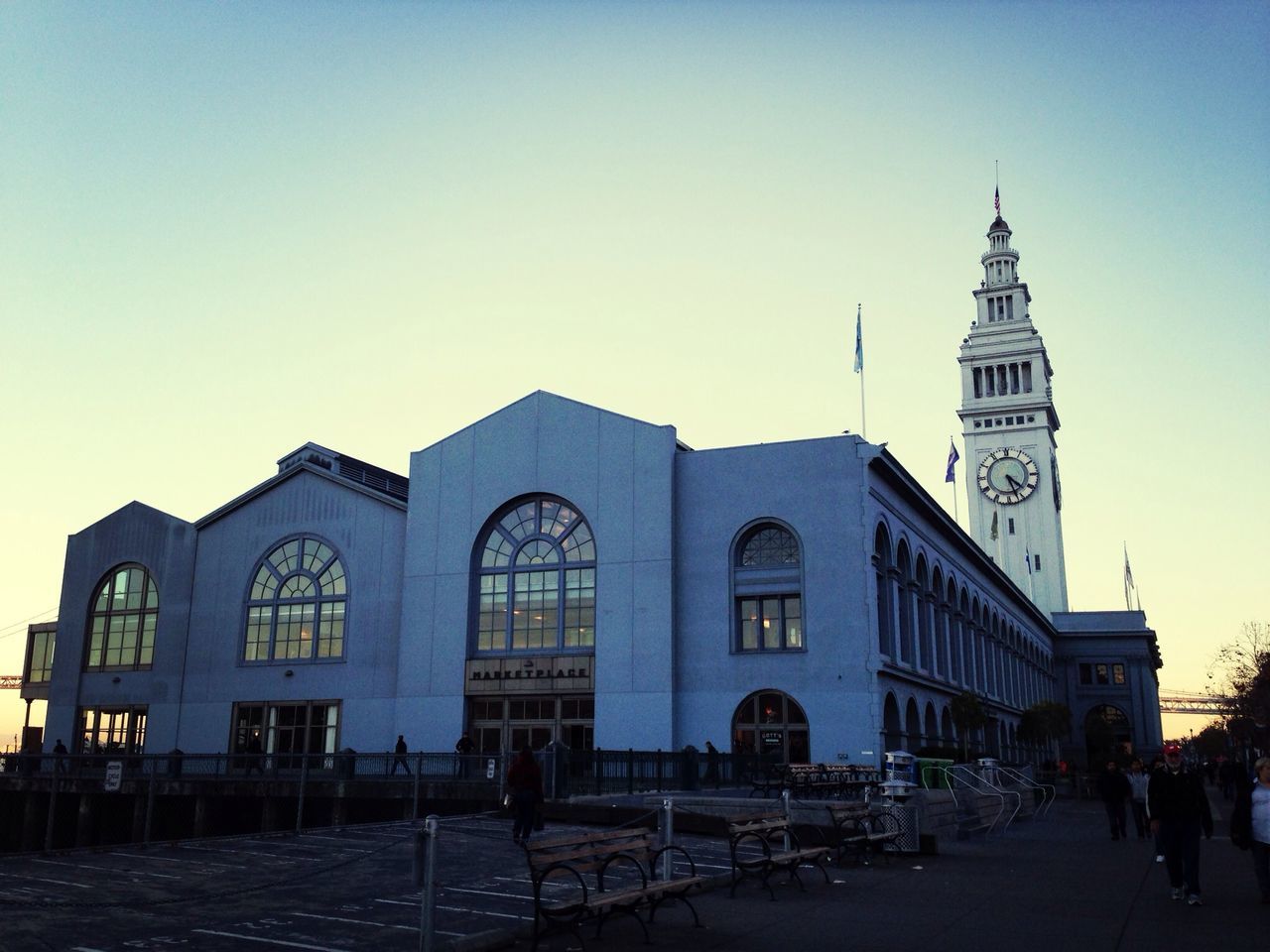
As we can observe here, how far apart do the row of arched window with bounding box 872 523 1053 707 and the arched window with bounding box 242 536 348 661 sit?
2416cm

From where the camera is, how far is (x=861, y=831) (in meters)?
18.7

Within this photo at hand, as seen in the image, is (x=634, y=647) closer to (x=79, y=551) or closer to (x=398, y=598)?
(x=398, y=598)

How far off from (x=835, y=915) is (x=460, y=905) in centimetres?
435

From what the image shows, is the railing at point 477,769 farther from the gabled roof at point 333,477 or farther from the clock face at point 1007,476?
the clock face at point 1007,476

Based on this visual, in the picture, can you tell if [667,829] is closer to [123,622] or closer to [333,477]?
[333,477]

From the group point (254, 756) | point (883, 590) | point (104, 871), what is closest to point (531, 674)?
point (254, 756)

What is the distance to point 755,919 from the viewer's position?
1252 cm

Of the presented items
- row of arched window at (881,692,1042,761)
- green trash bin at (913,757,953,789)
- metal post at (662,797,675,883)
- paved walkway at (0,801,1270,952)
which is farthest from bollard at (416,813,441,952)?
row of arched window at (881,692,1042,761)

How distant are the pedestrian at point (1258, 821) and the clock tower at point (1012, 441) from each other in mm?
101473

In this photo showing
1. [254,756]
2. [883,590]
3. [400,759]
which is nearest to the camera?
[254,756]

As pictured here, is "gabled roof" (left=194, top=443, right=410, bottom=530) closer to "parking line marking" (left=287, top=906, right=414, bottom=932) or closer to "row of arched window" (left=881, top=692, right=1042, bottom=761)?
"row of arched window" (left=881, top=692, right=1042, bottom=761)

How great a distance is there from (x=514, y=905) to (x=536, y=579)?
114 ft

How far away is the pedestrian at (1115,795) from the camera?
25.6m

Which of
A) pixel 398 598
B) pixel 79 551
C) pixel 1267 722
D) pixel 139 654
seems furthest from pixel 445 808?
pixel 1267 722
